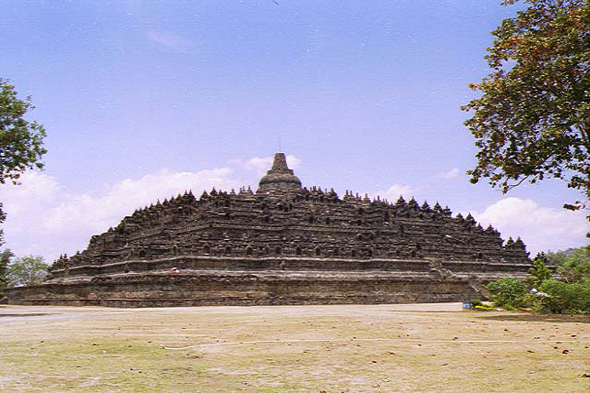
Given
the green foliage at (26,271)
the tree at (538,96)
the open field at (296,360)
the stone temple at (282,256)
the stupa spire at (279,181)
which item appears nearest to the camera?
the open field at (296,360)

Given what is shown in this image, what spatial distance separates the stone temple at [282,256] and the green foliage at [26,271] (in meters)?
32.7

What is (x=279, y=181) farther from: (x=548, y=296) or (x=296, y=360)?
(x=296, y=360)

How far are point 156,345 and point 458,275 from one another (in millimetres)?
44717

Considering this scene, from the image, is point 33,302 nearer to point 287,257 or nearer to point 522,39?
point 287,257

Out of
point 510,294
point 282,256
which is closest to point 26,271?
point 282,256

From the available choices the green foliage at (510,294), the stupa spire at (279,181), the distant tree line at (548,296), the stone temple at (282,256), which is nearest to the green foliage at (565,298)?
the distant tree line at (548,296)

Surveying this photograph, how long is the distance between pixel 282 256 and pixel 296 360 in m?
33.2

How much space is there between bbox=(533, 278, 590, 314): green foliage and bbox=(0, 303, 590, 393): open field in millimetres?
8230

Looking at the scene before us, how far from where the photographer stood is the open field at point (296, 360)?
684 centimetres

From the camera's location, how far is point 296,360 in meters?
8.76

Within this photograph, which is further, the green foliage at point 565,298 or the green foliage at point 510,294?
the green foliage at point 510,294

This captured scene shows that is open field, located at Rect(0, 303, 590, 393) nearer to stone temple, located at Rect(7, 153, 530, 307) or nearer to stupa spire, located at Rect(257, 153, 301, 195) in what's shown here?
stone temple, located at Rect(7, 153, 530, 307)

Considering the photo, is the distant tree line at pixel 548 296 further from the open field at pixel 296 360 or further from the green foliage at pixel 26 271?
the green foliage at pixel 26 271

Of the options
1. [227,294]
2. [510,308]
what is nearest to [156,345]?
[510,308]
